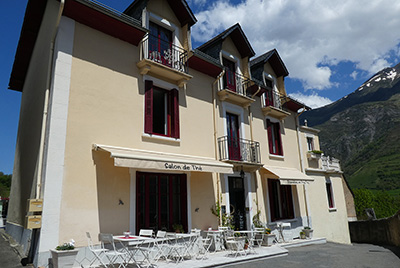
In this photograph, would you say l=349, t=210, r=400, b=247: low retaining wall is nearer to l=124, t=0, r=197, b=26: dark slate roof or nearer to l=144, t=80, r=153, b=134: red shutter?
l=144, t=80, r=153, b=134: red shutter

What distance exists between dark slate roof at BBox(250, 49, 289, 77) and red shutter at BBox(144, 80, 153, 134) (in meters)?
9.10

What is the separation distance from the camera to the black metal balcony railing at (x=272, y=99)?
17166mm

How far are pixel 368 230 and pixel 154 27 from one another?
→ 18.7 meters

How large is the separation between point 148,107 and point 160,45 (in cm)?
293

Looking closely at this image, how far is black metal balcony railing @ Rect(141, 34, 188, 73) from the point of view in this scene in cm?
1100

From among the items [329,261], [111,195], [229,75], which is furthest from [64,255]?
[229,75]

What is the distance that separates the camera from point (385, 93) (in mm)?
152125

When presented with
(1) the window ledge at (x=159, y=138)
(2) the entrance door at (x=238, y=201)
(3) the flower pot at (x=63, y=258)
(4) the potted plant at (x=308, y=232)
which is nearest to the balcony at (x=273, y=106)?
(2) the entrance door at (x=238, y=201)

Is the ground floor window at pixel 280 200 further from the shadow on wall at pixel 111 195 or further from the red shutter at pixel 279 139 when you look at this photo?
the shadow on wall at pixel 111 195

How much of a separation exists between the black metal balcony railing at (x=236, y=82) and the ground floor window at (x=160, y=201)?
586cm

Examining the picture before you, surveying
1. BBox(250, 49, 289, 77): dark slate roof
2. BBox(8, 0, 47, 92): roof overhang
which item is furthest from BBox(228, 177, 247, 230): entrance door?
BBox(8, 0, 47, 92): roof overhang

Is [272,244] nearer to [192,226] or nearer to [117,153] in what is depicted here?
[192,226]

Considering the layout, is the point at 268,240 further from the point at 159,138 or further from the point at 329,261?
the point at 159,138

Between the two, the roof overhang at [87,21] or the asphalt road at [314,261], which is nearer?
the asphalt road at [314,261]
